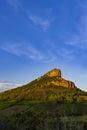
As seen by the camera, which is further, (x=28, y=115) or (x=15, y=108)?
(x=15, y=108)

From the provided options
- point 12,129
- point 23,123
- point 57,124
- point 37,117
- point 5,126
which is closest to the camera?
point 5,126

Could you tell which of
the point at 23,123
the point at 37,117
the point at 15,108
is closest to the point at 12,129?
the point at 23,123

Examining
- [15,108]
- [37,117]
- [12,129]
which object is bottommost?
[12,129]

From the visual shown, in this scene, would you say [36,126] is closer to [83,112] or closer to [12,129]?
[12,129]

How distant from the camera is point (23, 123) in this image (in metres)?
102

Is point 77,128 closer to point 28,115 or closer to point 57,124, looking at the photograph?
point 57,124

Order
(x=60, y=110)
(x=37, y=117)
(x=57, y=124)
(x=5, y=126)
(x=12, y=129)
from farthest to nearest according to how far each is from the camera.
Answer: (x=60, y=110) → (x=57, y=124) → (x=37, y=117) → (x=12, y=129) → (x=5, y=126)

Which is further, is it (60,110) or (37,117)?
(60,110)

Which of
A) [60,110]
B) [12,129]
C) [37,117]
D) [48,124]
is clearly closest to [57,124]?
[48,124]

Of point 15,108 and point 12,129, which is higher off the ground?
point 15,108

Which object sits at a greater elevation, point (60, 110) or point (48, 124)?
point (60, 110)

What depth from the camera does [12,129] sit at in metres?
65.0

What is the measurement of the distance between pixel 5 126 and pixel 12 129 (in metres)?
4.57

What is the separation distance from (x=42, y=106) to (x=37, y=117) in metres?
86.6
